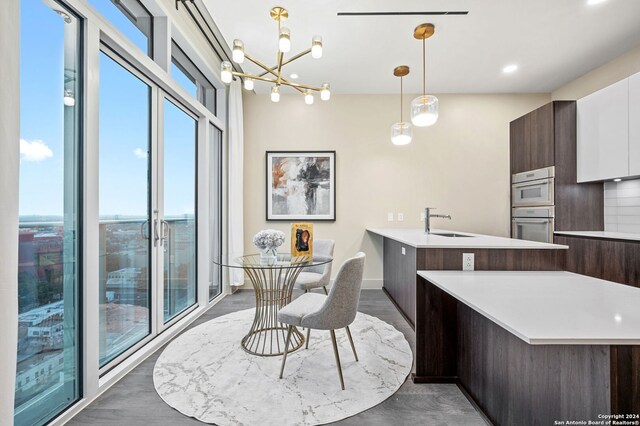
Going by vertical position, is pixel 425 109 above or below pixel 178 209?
above

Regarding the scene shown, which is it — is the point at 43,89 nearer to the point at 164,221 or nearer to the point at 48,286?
the point at 48,286

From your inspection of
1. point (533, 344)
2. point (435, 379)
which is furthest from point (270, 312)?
Answer: point (533, 344)

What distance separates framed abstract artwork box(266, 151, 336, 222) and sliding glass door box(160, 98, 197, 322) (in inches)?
46.3

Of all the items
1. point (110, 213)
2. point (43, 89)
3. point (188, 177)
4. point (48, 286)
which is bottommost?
point (48, 286)

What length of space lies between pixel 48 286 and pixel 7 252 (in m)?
0.58

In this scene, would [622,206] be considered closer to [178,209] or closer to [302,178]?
[302,178]

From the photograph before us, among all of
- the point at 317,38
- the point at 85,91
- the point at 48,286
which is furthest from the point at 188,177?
the point at 317,38

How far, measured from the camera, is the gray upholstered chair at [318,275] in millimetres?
2822

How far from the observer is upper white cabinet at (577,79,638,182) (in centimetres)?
276

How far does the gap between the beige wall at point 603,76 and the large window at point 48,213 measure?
4.86 m

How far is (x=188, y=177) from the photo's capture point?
3.13m

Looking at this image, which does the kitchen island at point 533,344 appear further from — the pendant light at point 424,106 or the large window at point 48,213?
the large window at point 48,213

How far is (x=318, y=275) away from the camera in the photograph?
3.00 m

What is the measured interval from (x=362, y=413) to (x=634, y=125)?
3.45m
